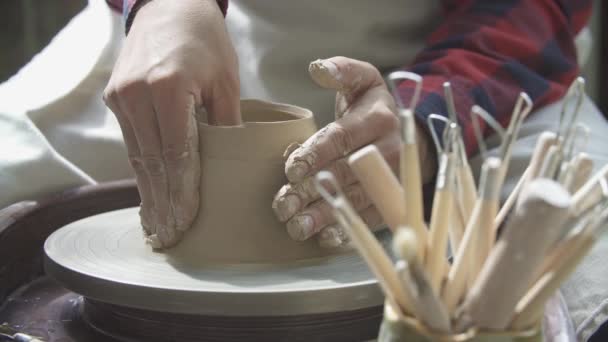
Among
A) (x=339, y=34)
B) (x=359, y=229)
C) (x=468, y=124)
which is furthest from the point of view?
(x=339, y=34)

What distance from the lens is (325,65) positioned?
3.22ft

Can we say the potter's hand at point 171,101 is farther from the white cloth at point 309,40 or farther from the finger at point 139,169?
the white cloth at point 309,40

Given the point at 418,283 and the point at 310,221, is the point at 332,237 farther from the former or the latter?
the point at 418,283

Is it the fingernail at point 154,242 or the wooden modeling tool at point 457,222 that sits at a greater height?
the wooden modeling tool at point 457,222

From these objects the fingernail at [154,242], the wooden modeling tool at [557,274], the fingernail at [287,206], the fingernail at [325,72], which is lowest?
the fingernail at [154,242]

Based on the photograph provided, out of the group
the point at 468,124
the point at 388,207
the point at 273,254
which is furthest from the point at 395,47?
the point at 388,207

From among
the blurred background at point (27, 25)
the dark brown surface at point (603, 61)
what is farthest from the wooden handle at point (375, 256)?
the blurred background at point (27, 25)

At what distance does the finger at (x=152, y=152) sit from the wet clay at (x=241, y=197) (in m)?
0.03

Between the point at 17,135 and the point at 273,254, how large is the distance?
2.04 ft

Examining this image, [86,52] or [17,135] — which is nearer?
[17,135]

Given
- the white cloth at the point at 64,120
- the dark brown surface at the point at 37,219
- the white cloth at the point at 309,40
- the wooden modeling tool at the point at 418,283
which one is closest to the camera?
the wooden modeling tool at the point at 418,283

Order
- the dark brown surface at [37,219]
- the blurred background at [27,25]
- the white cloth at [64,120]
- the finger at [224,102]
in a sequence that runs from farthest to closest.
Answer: the blurred background at [27,25], the white cloth at [64,120], the dark brown surface at [37,219], the finger at [224,102]

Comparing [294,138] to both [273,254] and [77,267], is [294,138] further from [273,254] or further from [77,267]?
[77,267]

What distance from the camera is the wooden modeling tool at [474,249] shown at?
1.75 ft
